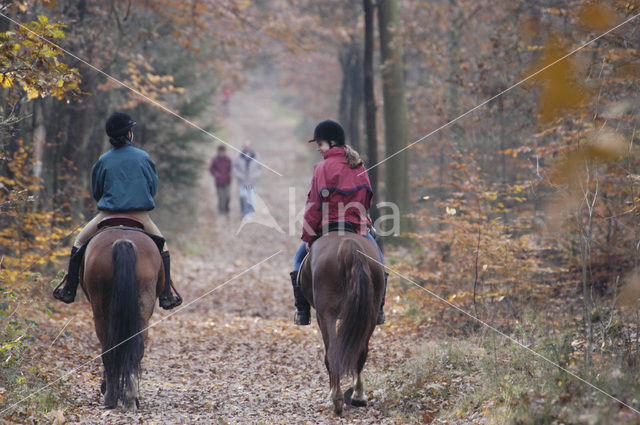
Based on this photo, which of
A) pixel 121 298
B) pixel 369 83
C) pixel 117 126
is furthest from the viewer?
pixel 369 83

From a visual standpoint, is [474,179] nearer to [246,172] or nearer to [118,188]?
[118,188]

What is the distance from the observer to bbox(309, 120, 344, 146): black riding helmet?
7.22 m

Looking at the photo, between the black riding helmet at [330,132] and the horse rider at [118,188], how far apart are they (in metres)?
1.85

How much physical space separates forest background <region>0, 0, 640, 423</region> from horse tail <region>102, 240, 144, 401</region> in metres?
Result: 0.62

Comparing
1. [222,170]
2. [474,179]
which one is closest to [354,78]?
[222,170]

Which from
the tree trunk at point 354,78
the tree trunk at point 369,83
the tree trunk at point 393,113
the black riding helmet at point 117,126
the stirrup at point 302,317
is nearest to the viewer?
the black riding helmet at point 117,126

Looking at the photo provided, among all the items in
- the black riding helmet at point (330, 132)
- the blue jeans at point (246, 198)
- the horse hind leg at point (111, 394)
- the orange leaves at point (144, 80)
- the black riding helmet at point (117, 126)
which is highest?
the black riding helmet at point (117, 126)

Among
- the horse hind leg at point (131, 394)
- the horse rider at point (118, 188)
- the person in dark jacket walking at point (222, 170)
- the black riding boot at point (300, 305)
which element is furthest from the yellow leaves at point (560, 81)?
the person in dark jacket walking at point (222, 170)

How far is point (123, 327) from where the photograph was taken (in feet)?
20.6

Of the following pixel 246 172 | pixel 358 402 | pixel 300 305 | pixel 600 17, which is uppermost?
pixel 600 17

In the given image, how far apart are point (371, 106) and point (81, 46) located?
5745 millimetres

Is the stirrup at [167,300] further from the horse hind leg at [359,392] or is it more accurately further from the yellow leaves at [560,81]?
the yellow leaves at [560,81]

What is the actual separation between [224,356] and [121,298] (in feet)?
11.8

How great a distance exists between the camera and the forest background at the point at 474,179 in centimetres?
617
